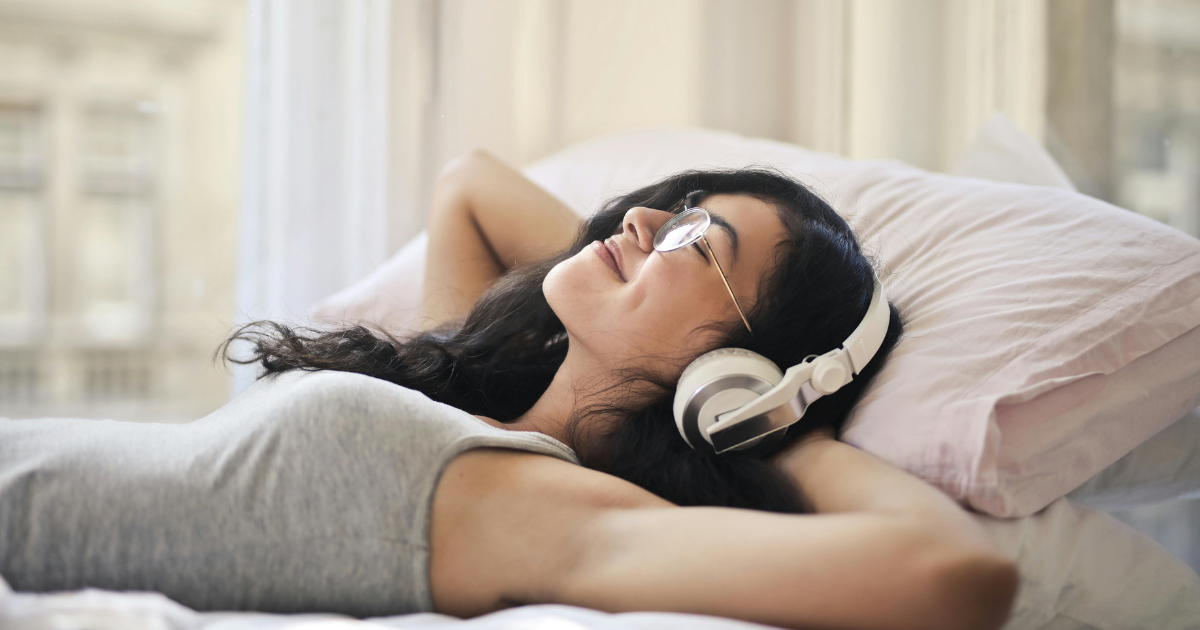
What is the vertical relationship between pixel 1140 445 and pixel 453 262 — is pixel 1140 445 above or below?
below

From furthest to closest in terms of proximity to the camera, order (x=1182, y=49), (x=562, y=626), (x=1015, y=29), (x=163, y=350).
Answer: (x=163, y=350) < (x=1015, y=29) < (x=1182, y=49) < (x=562, y=626)

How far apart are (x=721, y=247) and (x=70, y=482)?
2.30 ft

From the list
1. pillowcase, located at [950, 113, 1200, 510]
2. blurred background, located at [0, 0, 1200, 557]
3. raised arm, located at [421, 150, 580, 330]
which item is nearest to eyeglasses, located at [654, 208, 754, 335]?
pillowcase, located at [950, 113, 1200, 510]

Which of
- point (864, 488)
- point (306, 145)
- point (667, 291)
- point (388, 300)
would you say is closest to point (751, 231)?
point (667, 291)

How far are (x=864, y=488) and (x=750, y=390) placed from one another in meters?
0.15

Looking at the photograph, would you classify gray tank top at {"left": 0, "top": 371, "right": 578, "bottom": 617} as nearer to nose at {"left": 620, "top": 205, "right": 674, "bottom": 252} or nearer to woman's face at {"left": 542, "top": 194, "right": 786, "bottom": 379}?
woman's face at {"left": 542, "top": 194, "right": 786, "bottom": 379}

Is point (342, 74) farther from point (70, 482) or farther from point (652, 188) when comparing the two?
point (70, 482)

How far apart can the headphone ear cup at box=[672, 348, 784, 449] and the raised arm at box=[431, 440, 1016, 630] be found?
10cm

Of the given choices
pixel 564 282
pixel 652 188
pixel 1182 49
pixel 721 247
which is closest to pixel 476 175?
pixel 652 188

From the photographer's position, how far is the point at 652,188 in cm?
114

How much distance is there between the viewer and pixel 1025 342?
2.52ft

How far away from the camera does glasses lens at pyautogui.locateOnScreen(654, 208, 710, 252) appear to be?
877 millimetres

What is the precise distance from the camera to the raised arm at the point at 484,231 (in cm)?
134

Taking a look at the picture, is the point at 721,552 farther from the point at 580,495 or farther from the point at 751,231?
the point at 751,231
